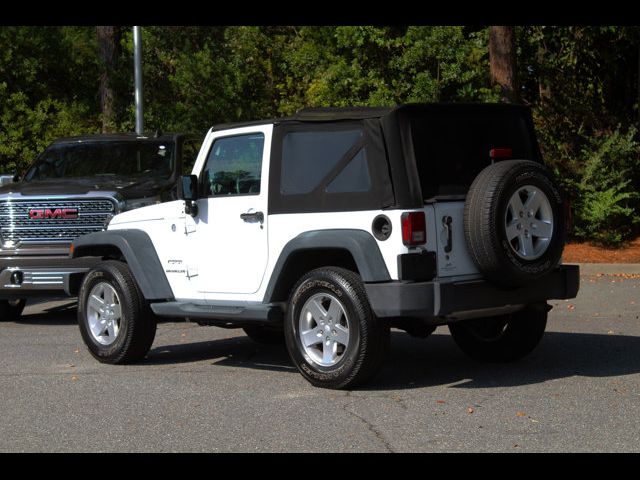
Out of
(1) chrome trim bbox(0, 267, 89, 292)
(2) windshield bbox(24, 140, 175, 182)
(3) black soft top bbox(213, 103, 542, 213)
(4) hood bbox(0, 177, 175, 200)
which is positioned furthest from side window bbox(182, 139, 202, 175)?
(3) black soft top bbox(213, 103, 542, 213)

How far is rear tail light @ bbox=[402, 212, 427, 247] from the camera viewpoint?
7730 mm

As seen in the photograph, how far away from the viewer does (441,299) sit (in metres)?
7.75

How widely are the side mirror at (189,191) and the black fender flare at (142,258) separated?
0.63 meters

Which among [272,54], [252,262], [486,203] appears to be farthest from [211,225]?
[272,54]

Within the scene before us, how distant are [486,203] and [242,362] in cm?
293

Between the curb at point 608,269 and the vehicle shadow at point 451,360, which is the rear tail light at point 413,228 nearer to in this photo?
the vehicle shadow at point 451,360

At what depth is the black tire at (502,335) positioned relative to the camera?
9164 mm

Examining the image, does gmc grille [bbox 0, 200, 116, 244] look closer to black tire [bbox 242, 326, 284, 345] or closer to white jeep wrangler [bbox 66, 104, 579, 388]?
black tire [bbox 242, 326, 284, 345]

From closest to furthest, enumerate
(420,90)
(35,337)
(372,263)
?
(372,263)
(35,337)
(420,90)

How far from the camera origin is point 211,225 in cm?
903

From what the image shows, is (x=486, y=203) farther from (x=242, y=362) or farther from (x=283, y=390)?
(x=242, y=362)

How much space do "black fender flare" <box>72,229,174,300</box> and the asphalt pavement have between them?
2.19 ft

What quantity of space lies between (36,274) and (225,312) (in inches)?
163

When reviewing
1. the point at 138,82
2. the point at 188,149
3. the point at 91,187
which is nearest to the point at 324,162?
the point at 91,187
